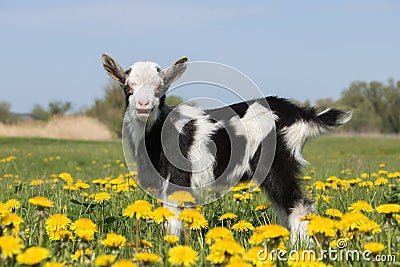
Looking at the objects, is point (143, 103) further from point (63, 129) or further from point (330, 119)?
point (63, 129)

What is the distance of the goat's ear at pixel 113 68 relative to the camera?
4605mm

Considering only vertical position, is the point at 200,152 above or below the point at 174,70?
below

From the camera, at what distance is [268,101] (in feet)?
16.2

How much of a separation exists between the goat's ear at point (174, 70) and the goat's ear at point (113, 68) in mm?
425

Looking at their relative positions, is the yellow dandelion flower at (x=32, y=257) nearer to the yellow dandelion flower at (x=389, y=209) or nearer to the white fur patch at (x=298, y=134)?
the yellow dandelion flower at (x=389, y=209)

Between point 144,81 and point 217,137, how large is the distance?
915 millimetres

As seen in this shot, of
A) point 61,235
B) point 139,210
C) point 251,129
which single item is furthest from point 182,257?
point 251,129

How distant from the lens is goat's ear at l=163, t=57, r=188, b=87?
4.46 meters

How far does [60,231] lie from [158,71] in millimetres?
2019

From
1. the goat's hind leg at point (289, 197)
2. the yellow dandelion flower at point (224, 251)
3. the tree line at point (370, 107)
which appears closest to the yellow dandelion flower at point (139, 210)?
the yellow dandelion flower at point (224, 251)

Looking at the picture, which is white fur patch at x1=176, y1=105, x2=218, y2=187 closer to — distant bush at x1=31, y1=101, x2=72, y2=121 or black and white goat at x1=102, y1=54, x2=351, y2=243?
black and white goat at x1=102, y1=54, x2=351, y2=243

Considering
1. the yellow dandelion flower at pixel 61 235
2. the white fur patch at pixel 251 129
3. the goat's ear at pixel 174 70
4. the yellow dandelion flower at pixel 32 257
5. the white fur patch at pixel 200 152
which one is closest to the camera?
the yellow dandelion flower at pixel 32 257

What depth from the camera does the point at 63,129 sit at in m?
36.0

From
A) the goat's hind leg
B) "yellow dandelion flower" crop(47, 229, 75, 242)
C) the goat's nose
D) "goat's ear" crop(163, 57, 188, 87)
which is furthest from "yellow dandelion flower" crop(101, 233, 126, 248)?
the goat's hind leg
